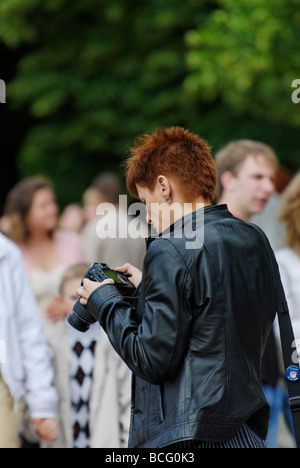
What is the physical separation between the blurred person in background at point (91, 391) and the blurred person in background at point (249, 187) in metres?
0.86

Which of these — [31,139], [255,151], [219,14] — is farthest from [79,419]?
[31,139]

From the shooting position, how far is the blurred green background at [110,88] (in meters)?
11.9

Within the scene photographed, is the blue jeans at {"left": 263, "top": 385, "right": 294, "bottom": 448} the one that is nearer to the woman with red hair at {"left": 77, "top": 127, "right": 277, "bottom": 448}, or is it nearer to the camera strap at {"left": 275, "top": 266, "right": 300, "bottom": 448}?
the camera strap at {"left": 275, "top": 266, "right": 300, "bottom": 448}

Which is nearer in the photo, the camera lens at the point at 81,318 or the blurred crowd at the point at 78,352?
the camera lens at the point at 81,318

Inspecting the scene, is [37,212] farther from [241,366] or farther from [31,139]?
[31,139]

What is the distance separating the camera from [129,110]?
12969 mm

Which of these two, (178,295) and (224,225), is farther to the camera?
(224,225)

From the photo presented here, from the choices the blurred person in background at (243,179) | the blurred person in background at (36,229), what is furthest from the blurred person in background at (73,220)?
the blurred person in background at (243,179)

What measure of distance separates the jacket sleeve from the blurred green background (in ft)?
24.6

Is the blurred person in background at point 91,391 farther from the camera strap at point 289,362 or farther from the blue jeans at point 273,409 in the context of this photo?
the camera strap at point 289,362

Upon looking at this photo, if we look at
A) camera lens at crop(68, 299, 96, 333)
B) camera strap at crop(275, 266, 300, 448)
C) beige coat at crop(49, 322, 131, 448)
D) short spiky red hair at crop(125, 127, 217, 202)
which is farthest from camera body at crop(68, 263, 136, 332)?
beige coat at crop(49, 322, 131, 448)

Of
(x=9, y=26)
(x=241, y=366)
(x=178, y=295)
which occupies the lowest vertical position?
(x=241, y=366)
